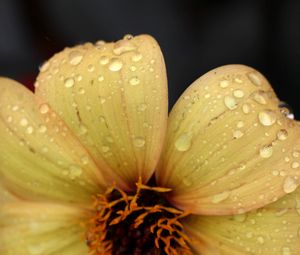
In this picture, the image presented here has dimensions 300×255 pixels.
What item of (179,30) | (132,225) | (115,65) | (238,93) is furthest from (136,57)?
(179,30)

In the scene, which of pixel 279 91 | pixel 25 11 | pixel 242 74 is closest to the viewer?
pixel 242 74

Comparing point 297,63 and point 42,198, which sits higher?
point 42,198

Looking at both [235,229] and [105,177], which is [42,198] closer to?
[105,177]

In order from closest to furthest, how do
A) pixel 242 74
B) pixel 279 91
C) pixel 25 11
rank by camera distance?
pixel 242 74
pixel 279 91
pixel 25 11

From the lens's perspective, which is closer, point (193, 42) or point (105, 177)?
point (105, 177)

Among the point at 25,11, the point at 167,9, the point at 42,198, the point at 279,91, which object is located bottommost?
the point at 279,91

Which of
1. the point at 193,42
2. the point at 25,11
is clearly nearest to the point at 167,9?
the point at 193,42
